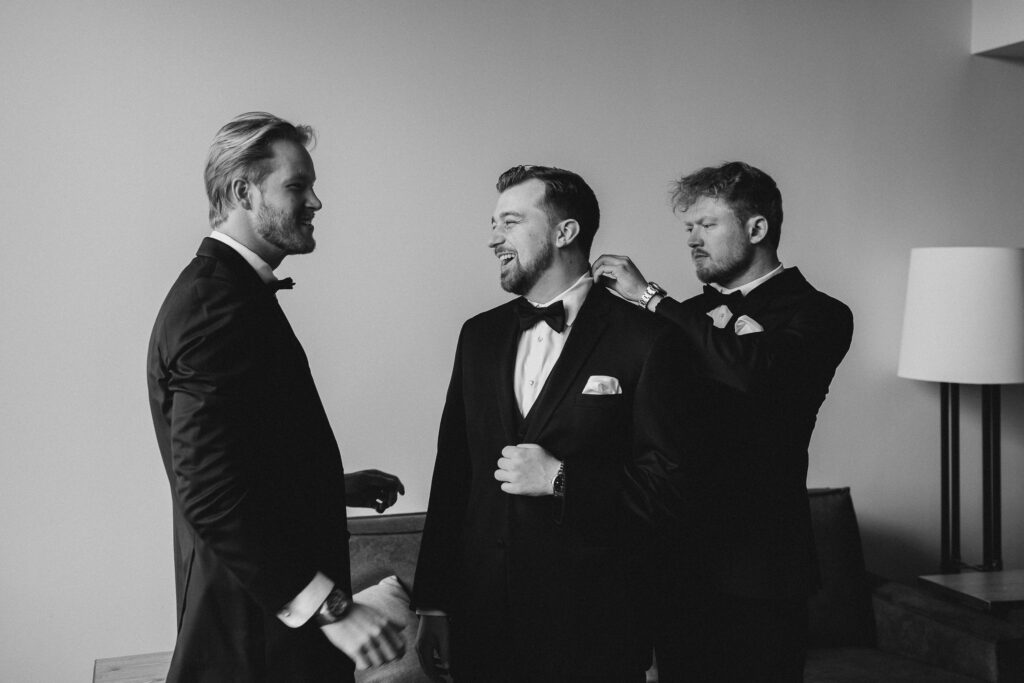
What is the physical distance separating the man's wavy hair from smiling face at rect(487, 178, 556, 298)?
2.18 ft

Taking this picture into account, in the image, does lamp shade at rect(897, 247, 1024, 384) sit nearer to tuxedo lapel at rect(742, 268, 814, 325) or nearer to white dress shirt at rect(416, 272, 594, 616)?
tuxedo lapel at rect(742, 268, 814, 325)

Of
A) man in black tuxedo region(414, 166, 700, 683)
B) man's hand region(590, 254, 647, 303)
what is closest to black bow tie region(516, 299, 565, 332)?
man in black tuxedo region(414, 166, 700, 683)

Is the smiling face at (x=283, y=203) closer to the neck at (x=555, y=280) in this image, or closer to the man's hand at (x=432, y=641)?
the neck at (x=555, y=280)

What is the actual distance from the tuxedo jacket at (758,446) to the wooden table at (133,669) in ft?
5.50

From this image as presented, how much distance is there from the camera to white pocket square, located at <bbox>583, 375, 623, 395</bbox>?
7.05 ft

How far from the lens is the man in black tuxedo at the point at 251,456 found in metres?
1.62

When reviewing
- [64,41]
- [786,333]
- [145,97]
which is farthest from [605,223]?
[64,41]

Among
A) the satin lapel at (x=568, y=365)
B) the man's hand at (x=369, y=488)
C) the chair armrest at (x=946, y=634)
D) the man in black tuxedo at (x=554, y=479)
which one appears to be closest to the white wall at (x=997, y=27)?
the chair armrest at (x=946, y=634)

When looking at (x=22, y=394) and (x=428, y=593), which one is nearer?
(x=428, y=593)

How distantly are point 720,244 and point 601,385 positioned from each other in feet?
2.33

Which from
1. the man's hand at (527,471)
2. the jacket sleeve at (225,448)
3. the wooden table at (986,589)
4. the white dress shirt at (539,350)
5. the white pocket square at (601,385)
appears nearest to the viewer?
the jacket sleeve at (225,448)

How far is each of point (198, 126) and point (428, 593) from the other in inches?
72.5

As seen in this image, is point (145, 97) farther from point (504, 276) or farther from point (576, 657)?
point (576, 657)

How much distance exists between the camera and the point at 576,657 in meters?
2.11
